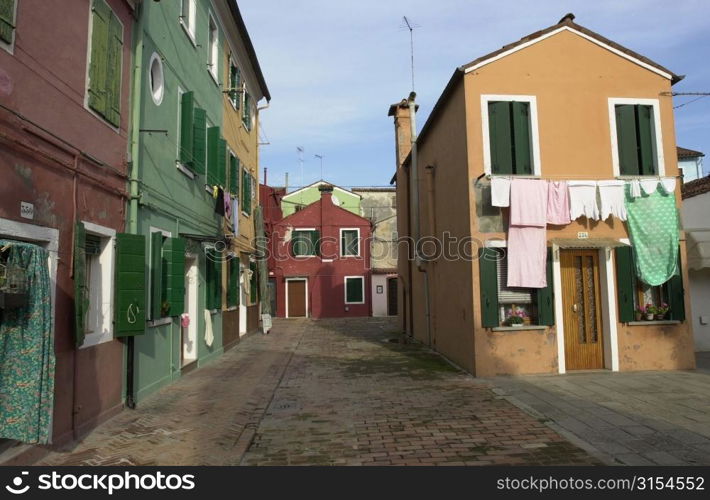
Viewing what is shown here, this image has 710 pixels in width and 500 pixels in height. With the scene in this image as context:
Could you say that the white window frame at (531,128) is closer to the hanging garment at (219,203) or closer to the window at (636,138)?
the window at (636,138)

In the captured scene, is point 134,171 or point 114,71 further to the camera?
point 134,171

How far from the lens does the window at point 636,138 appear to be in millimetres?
9625

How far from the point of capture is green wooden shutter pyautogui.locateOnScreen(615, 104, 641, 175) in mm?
9617

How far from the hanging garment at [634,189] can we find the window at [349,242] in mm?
18263

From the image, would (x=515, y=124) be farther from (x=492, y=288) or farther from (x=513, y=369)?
(x=513, y=369)

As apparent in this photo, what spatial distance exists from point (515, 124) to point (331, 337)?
9934mm

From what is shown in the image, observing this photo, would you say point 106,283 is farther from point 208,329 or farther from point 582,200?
point 582,200

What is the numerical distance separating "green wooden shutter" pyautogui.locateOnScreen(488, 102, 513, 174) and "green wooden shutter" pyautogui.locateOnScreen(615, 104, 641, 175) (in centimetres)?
228

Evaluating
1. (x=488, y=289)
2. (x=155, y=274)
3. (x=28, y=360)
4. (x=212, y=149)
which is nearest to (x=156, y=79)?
(x=212, y=149)

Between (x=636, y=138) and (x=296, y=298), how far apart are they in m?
19.6

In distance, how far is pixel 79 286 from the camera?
534 centimetres

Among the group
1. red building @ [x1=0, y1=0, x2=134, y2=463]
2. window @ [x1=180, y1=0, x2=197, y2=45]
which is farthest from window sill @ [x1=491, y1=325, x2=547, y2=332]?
window @ [x1=180, y1=0, x2=197, y2=45]

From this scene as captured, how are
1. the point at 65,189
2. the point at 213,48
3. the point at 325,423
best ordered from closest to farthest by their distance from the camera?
the point at 65,189 → the point at 325,423 → the point at 213,48

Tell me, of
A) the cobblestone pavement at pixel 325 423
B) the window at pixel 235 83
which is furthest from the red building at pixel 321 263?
the cobblestone pavement at pixel 325 423
